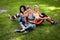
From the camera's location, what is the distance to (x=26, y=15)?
627 centimetres

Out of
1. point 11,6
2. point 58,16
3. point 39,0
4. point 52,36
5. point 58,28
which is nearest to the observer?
point 52,36

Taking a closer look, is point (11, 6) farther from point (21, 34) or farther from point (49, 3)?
point (21, 34)

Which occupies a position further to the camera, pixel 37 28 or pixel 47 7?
pixel 47 7

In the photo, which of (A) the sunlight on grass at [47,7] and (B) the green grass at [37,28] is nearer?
(B) the green grass at [37,28]

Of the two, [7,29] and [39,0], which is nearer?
[7,29]

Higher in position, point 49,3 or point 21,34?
point 49,3

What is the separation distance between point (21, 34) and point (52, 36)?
976mm

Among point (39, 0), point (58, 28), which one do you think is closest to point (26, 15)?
point (58, 28)

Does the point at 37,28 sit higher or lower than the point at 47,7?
lower

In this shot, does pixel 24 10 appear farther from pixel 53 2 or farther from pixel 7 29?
pixel 53 2

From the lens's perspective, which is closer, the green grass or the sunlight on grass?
the green grass

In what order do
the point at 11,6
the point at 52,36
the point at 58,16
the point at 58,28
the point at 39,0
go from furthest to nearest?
1. the point at 39,0
2. the point at 11,6
3. the point at 58,16
4. the point at 58,28
5. the point at 52,36

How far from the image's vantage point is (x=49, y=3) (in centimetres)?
841

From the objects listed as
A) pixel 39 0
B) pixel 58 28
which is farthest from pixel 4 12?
pixel 58 28
